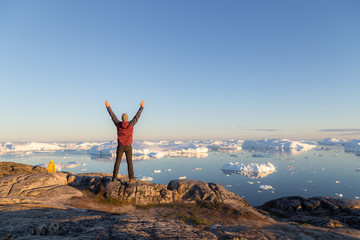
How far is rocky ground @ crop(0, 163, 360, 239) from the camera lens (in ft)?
10.7

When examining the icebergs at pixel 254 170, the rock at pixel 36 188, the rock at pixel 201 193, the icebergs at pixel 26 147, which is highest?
the rock at pixel 36 188

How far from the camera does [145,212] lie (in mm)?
5523

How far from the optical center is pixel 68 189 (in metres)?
6.36

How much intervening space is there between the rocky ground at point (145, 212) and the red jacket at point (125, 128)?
1.64 m

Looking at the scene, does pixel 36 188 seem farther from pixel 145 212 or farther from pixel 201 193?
pixel 201 193

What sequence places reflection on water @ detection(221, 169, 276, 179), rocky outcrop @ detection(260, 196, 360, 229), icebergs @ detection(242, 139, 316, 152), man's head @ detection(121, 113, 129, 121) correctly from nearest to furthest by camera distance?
man's head @ detection(121, 113, 129, 121)
rocky outcrop @ detection(260, 196, 360, 229)
reflection on water @ detection(221, 169, 276, 179)
icebergs @ detection(242, 139, 316, 152)

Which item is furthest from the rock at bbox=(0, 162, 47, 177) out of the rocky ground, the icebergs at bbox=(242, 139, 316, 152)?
the icebergs at bbox=(242, 139, 316, 152)

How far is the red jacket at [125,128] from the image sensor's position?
6137 mm

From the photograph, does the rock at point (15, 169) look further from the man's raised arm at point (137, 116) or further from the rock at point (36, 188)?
the man's raised arm at point (137, 116)

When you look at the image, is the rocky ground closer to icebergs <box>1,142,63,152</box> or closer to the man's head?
the man's head

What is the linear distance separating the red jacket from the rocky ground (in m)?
1.64

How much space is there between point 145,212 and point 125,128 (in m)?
2.59

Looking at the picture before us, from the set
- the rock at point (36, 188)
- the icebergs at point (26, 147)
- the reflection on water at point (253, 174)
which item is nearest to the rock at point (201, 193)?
the rock at point (36, 188)

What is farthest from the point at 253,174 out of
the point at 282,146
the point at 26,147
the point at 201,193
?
the point at 26,147
